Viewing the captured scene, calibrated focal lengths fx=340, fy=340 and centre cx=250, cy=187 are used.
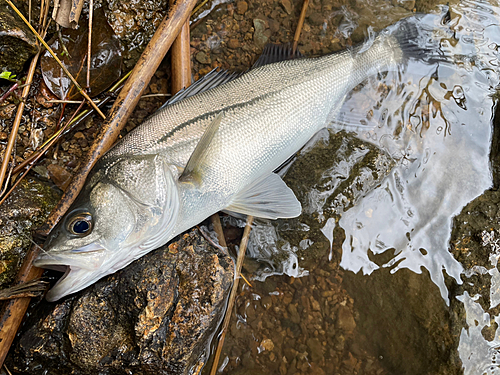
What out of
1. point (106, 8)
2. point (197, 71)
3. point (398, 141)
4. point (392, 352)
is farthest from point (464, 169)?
point (106, 8)

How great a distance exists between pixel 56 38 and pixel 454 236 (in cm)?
377

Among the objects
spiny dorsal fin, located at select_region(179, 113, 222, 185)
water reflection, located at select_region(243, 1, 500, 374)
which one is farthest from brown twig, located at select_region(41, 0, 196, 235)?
water reflection, located at select_region(243, 1, 500, 374)

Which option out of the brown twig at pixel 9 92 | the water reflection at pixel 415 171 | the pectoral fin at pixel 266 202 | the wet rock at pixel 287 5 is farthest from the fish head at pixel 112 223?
the wet rock at pixel 287 5

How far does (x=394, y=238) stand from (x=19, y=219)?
3.05m

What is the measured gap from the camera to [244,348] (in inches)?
110

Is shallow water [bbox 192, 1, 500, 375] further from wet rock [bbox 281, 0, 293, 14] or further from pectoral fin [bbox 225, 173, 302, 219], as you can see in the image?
wet rock [bbox 281, 0, 293, 14]

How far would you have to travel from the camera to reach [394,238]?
2.81 m

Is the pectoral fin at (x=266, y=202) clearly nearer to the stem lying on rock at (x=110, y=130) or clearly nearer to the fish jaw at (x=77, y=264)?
the fish jaw at (x=77, y=264)

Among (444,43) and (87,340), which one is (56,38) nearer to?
(87,340)

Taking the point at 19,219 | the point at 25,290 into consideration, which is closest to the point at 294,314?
the point at 25,290

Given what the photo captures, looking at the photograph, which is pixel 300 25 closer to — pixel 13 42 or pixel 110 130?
pixel 110 130

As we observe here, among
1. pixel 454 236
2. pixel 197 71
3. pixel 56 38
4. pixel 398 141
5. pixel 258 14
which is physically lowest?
pixel 454 236

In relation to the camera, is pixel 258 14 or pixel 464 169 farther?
pixel 258 14

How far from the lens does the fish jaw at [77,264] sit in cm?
203
